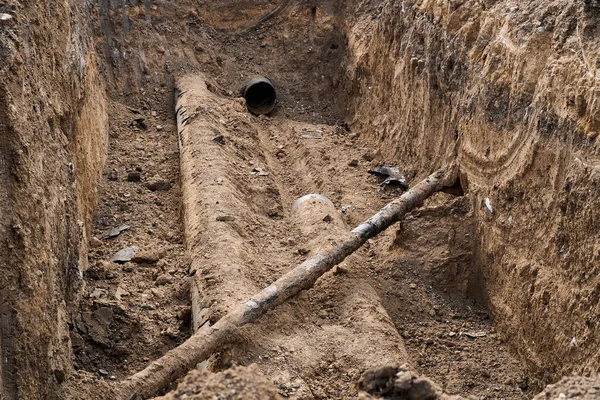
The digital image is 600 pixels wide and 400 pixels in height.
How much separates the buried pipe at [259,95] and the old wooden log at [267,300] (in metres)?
3.88

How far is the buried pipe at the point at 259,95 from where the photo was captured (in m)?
10.7

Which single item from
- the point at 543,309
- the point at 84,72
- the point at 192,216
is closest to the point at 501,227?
the point at 543,309

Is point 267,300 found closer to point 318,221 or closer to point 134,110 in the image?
point 318,221

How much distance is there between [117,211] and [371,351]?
10.8 feet

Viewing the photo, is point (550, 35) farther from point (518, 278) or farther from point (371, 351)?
point (371, 351)

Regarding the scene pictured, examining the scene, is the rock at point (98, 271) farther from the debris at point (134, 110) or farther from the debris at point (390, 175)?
the debris at point (134, 110)

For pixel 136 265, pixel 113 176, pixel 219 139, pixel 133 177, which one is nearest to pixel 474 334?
pixel 136 265

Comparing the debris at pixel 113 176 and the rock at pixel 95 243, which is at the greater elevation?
the debris at pixel 113 176

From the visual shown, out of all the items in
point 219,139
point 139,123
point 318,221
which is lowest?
point 318,221

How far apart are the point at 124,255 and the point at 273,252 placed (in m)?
1.30

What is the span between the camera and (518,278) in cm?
608

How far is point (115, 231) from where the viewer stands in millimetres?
7398

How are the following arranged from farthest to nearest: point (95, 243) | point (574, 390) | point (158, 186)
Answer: point (158, 186)
point (95, 243)
point (574, 390)

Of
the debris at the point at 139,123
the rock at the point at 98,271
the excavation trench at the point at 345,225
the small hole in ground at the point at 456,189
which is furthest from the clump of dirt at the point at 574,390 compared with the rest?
the debris at the point at 139,123
